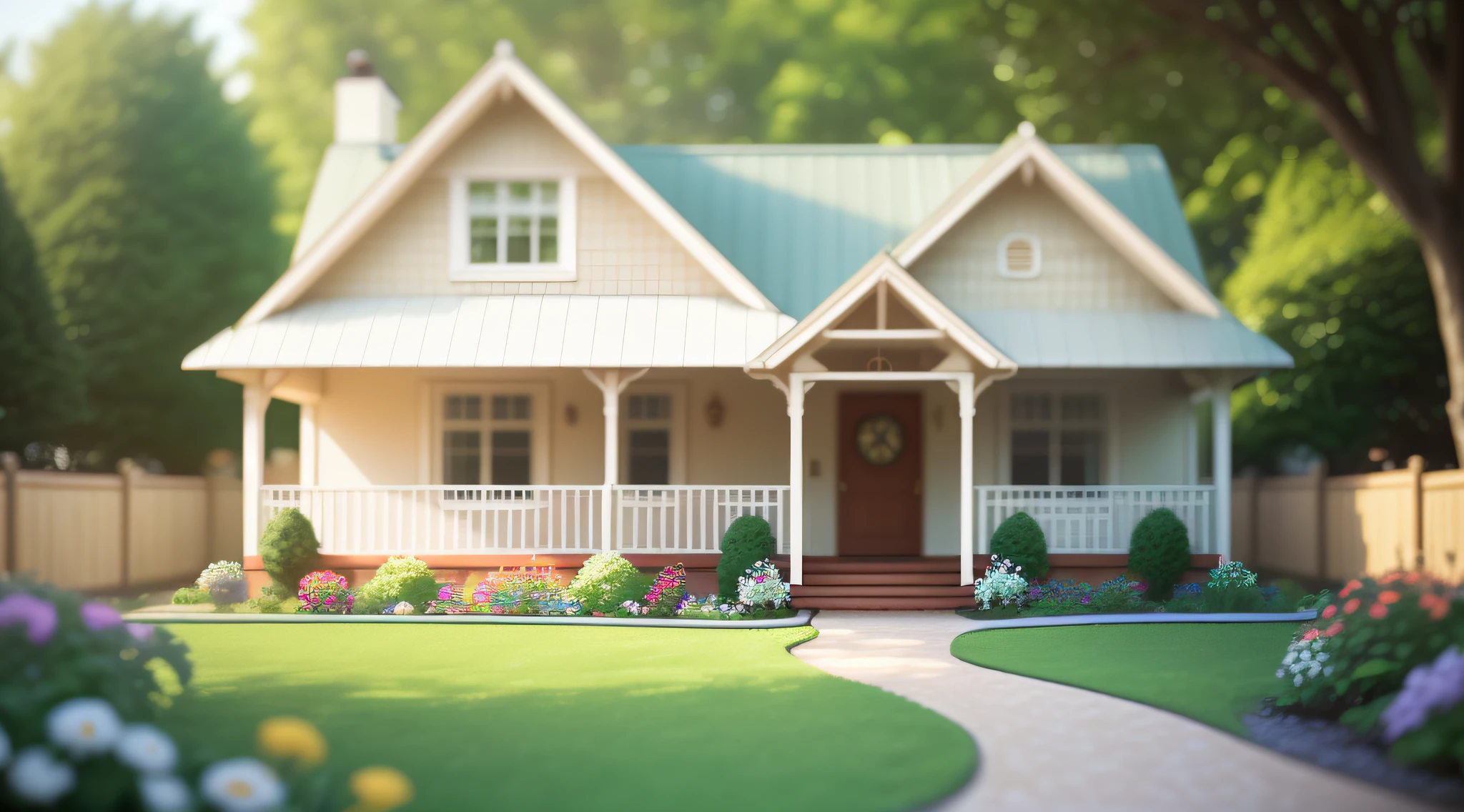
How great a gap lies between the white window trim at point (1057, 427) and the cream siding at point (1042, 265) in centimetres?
128

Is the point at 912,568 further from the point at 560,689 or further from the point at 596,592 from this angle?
the point at 560,689

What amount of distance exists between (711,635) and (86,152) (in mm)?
18387

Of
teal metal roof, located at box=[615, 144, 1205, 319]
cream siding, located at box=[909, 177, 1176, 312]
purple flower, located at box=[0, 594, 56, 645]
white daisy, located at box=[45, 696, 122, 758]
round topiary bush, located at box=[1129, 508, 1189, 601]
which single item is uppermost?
teal metal roof, located at box=[615, 144, 1205, 319]

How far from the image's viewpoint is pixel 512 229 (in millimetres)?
16422

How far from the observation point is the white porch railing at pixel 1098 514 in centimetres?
1545

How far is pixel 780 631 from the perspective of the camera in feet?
40.5

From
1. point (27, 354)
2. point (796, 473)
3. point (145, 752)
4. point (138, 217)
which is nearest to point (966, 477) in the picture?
point (796, 473)

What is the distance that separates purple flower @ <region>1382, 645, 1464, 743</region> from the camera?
5699 mm

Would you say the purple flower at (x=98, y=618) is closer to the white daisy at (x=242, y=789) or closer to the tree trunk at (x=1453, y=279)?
the white daisy at (x=242, y=789)

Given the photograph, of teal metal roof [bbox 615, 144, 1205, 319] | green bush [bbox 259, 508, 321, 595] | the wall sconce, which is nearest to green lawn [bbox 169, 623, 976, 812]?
green bush [bbox 259, 508, 321, 595]

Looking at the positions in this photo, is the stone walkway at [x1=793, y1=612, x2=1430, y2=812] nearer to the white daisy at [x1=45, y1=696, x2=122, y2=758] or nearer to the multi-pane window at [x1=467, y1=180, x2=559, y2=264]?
the white daisy at [x1=45, y1=696, x2=122, y2=758]

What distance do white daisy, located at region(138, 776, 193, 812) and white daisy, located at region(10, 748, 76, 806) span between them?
264 millimetres

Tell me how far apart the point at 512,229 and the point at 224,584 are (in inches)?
228

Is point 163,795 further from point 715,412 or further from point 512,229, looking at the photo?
point 715,412
